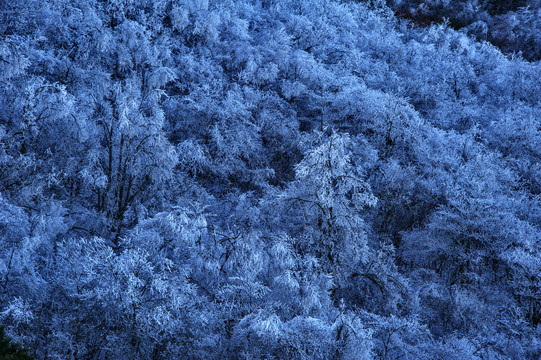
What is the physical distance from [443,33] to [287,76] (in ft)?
48.2

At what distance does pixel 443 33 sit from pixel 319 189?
2349cm

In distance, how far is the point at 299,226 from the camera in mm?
10836

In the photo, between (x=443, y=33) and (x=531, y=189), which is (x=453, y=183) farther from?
(x=443, y=33)

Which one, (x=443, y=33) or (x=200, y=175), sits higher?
(x=443, y=33)

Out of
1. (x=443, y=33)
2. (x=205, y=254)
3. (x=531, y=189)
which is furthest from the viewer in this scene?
(x=443, y=33)

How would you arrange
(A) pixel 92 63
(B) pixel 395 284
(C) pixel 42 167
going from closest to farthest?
1. (C) pixel 42 167
2. (B) pixel 395 284
3. (A) pixel 92 63

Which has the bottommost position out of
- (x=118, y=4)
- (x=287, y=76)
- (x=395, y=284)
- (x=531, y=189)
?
(x=395, y=284)

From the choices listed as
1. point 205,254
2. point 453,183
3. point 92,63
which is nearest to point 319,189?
point 205,254

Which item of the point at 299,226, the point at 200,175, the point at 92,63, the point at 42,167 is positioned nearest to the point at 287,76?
the point at 200,175

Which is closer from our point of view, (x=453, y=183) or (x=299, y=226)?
(x=299, y=226)

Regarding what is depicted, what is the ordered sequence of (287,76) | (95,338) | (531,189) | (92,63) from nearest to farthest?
(95,338) < (92,63) < (531,189) < (287,76)

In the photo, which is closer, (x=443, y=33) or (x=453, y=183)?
(x=453, y=183)

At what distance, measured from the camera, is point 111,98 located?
42.3ft

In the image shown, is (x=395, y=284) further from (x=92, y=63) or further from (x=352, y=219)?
(x=92, y=63)
